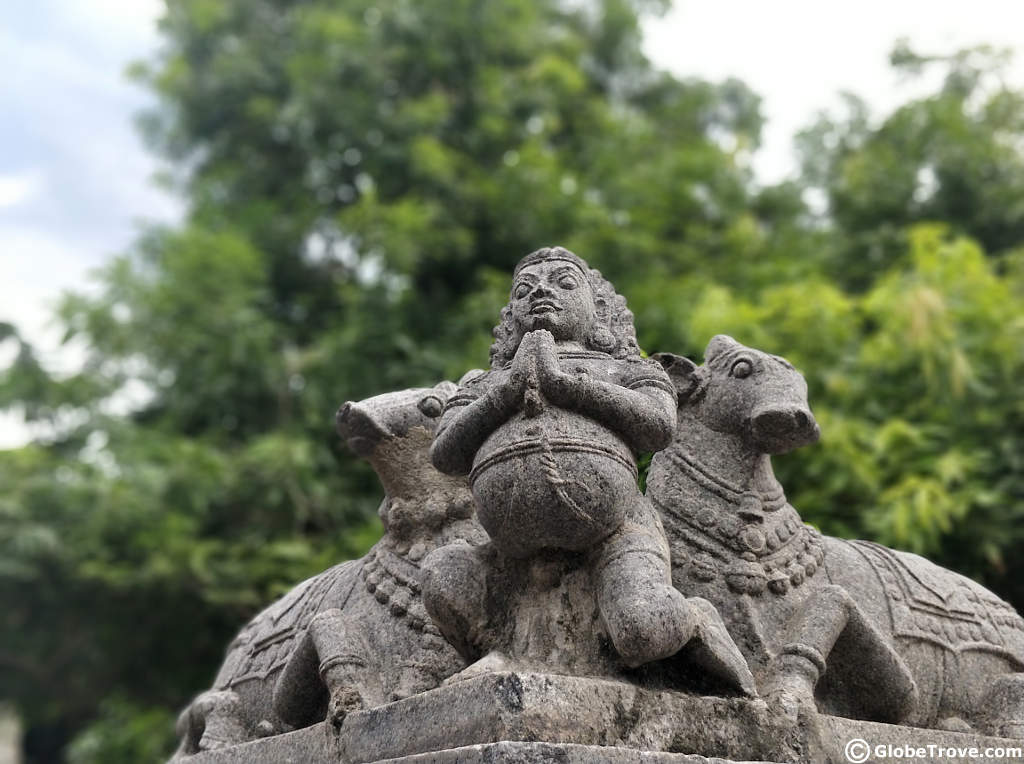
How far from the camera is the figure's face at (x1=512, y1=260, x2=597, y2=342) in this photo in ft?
14.3

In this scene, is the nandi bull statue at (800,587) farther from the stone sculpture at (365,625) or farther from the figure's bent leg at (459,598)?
the stone sculpture at (365,625)

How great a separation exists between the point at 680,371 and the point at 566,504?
1.39 metres

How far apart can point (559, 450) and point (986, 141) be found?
1229cm

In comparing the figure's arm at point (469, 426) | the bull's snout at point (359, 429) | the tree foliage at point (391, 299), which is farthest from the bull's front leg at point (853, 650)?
the tree foliage at point (391, 299)

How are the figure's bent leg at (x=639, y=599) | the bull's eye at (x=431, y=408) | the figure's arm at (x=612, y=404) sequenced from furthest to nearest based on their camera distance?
the bull's eye at (x=431, y=408) → the figure's arm at (x=612, y=404) → the figure's bent leg at (x=639, y=599)

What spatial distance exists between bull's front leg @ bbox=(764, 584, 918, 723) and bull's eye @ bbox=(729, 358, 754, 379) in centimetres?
96

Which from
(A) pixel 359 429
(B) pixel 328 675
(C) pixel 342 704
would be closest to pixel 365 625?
(B) pixel 328 675

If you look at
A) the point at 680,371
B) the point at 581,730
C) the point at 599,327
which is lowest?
the point at 581,730

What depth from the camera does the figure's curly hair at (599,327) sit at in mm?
4434

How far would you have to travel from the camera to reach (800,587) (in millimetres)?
4387

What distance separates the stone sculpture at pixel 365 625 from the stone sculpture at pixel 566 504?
0.49 m

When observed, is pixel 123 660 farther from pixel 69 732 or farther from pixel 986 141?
pixel 986 141

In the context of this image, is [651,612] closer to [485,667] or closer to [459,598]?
[485,667]

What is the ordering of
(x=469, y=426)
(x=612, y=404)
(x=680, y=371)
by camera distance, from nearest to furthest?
(x=612, y=404), (x=469, y=426), (x=680, y=371)
